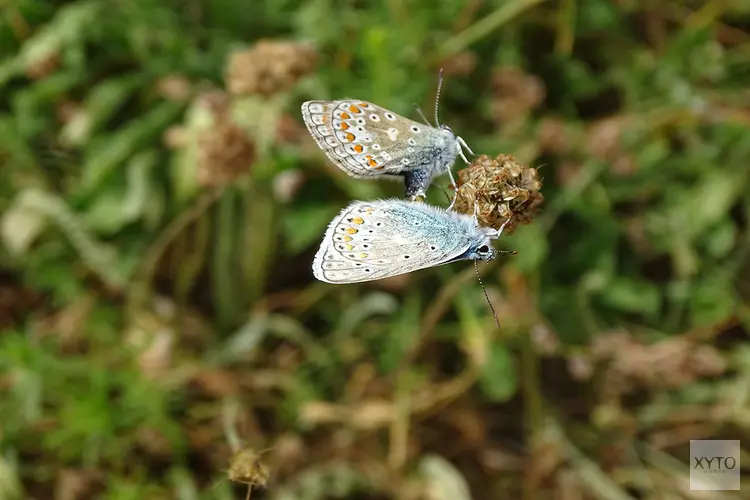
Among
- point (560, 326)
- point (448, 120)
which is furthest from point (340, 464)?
point (448, 120)

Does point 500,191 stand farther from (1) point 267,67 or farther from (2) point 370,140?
(1) point 267,67

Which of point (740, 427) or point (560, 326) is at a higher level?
point (560, 326)

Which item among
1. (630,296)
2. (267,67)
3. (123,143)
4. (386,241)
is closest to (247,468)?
(386,241)

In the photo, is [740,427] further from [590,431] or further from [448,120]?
[448,120]

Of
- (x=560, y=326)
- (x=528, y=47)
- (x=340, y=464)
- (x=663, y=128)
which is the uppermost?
(x=528, y=47)

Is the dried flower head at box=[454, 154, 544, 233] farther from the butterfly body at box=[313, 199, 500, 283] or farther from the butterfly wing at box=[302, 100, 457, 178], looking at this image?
the butterfly wing at box=[302, 100, 457, 178]

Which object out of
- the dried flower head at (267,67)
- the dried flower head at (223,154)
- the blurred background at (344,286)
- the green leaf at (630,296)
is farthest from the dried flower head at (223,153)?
the green leaf at (630,296)
